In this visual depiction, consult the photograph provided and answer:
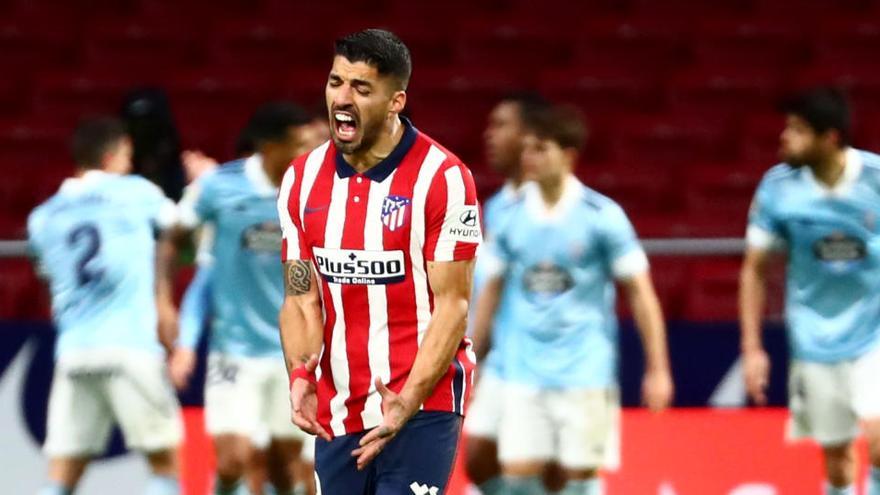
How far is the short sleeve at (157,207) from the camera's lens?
23.4ft

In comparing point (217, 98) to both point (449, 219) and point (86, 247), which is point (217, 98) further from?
point (449, 219)

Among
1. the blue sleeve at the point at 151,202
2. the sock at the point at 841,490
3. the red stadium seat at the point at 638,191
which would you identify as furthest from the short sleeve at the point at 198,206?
the red stadium seat at the point at 638,191

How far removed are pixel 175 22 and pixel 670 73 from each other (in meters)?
3.38

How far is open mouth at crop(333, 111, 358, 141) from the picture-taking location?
161 inches

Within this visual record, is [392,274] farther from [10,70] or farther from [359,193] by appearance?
[10,70]

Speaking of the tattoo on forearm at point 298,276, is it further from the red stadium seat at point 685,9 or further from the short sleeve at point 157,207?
the red stadium seat at point 685,9

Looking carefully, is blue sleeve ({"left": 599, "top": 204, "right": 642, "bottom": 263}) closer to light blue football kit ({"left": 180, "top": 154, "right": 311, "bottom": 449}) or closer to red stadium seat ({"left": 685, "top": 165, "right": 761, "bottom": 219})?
light blue football kit ({"left": 180, "top": 154, "right": 311, "bottom": 449})

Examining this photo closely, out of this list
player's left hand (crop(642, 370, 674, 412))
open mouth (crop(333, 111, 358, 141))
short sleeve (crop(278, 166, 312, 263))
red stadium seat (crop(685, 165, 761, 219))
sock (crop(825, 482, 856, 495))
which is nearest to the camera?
open mouth (crop(333, 111, 358, 141))

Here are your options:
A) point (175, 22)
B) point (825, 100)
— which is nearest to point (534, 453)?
point (825, 100)

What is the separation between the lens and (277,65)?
11805mm

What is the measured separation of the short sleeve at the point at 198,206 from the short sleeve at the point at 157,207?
9 cm

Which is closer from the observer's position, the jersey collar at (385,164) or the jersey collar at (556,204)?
the jersey collar at (385,164)

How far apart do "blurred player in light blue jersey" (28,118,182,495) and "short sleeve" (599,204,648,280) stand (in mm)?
1854

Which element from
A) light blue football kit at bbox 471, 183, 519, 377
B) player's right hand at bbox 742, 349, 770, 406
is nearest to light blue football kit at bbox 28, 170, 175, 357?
light blue football kit at bbox 471, 183, 519, 377
